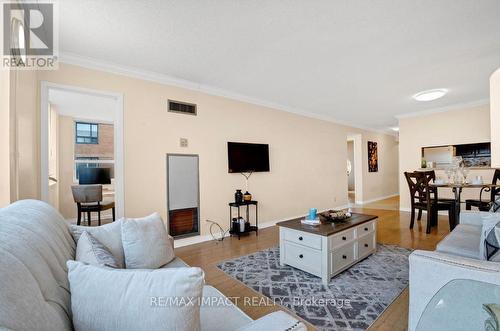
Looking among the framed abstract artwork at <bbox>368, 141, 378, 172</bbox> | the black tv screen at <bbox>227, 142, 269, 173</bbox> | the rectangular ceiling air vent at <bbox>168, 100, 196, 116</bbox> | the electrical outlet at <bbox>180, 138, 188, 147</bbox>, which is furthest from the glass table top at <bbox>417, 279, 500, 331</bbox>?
the framed abstract artwork at <bbox>368, 141, 378, 172</bbox>

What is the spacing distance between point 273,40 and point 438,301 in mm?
2516

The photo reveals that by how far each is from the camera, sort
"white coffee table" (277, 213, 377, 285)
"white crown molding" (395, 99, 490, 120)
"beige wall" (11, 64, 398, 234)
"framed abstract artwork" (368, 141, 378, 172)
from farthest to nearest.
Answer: "framed abstract artwork" (368, 141, 378, 172), "white crown molding" (395, 99, 490, 120), "beige wall" (11, 64, 398, 234), "white coffee table" (277, 213, 377, 285)

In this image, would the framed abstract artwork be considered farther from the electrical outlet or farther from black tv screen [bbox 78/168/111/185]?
black tv screen [bbox 78/168/111/185]

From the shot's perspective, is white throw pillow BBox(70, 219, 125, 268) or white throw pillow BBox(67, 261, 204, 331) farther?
white throw pillow BBox(70, 219, 125, 268)

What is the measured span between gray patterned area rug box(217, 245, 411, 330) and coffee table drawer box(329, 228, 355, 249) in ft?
1.09

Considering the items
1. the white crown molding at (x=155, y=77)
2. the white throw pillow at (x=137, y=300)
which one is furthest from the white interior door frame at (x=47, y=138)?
the white throw pillow at (x=137, y=300)

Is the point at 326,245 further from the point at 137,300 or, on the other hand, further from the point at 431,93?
the point at 431,93

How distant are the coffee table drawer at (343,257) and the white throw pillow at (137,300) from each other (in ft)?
6.57

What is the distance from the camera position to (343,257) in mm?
2467

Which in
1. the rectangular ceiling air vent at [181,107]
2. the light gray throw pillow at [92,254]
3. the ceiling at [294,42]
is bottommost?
the light gray throw pillow at [92,254]

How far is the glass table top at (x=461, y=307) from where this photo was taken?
1.08m

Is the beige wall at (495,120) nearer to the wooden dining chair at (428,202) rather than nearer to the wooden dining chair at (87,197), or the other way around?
the wooden dining chair at (428,202)

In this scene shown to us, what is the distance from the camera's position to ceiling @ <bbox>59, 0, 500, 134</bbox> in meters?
1.97

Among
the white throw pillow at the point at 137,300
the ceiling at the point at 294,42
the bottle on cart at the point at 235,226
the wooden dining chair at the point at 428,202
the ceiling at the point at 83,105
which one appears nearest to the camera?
the white throw pillow at the point at 137,300
